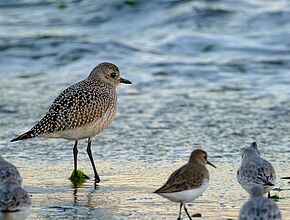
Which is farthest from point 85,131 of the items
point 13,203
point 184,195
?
point 13,203

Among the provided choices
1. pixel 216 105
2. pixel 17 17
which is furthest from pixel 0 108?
pixel 17 17

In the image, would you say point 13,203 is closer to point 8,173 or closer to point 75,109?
point 8,173

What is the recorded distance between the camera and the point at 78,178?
988 centimetres

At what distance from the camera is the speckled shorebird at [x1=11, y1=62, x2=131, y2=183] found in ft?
32.8

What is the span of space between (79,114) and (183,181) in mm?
2307

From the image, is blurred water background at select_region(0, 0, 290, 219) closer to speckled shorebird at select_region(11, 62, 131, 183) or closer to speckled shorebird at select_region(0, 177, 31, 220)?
speckled shorebird at select_region(11, 62, 131, 183)

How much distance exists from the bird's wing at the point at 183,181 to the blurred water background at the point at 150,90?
348 mm

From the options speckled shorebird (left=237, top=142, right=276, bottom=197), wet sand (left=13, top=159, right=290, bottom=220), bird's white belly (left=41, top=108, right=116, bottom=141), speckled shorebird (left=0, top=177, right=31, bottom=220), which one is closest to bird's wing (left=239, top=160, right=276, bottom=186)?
speckled shorebird (left=237, top=142, right=276, bottom=197)

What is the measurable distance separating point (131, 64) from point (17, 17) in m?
5.38

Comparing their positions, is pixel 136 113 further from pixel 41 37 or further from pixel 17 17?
pixel 17 17

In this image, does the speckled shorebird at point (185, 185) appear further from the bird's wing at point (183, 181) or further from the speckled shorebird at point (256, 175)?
the speckled shorebird at point (256, 175)

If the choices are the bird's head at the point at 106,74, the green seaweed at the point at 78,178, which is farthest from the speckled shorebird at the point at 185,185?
the bird's head at the point at 106,74

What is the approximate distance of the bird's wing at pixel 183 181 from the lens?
7961 mm

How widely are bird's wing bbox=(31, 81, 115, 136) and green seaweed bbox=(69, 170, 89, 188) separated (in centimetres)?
49
